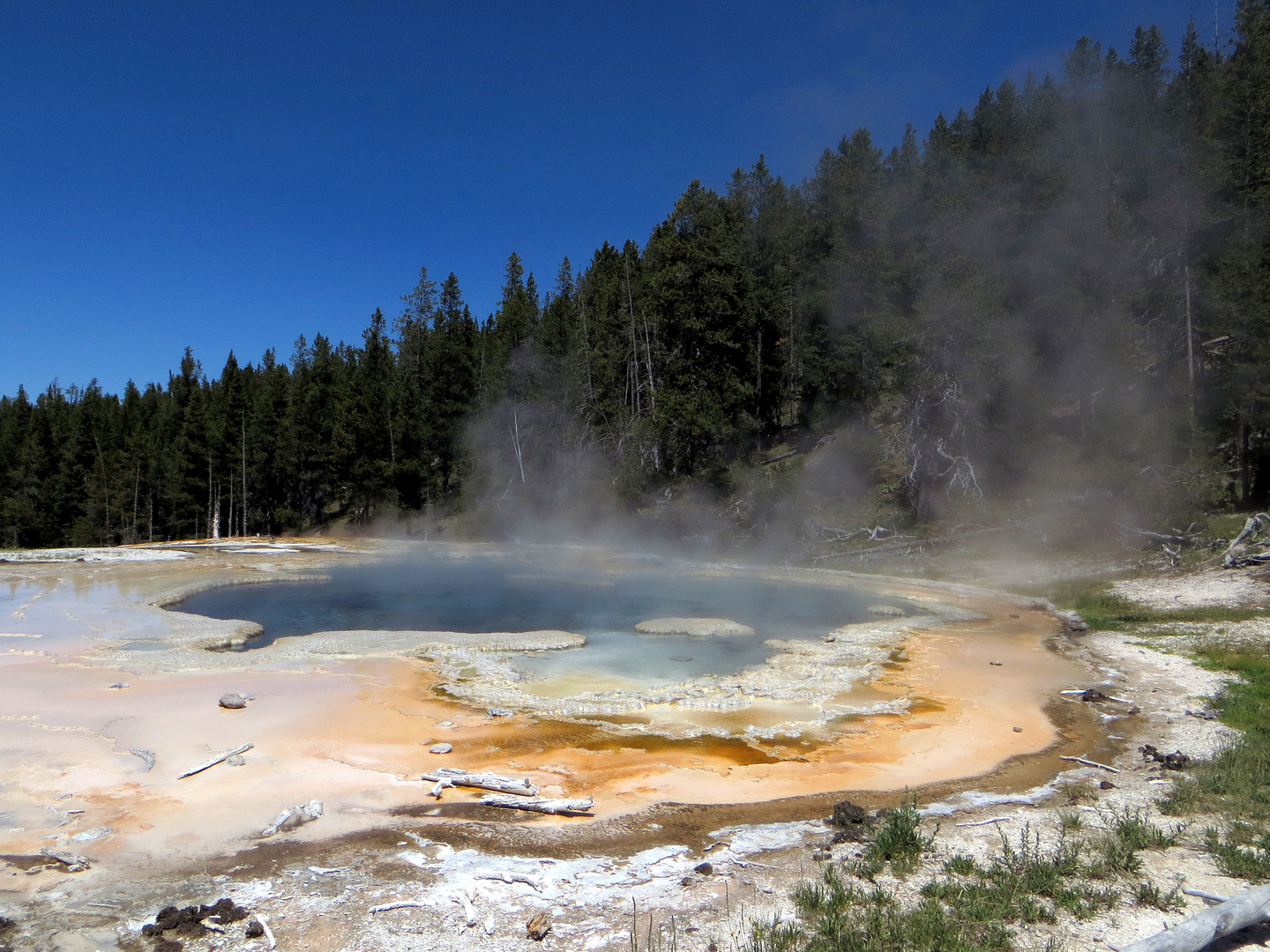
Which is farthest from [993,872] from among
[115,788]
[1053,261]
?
[1053,261]

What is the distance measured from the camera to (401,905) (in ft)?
17.0

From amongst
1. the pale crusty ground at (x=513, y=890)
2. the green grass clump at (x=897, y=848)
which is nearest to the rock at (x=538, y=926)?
the pale crusty ground at (x=513, y=890)

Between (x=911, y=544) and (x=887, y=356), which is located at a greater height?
(x=887, y=356)

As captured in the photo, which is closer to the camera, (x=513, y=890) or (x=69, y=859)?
(x=513, y=890)

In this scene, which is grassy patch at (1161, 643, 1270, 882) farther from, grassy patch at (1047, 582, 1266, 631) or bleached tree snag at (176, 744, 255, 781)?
bleached tree snag at (176, 744, 255, 781)

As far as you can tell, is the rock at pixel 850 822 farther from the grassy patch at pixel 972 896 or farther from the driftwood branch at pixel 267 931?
the driftwood branch at pixel 267 931

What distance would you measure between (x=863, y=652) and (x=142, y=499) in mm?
57699

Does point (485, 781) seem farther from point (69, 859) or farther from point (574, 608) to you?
point (574, 608)

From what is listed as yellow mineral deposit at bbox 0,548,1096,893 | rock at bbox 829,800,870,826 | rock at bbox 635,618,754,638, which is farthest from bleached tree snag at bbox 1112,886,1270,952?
rock at bbox 635,618,754,638

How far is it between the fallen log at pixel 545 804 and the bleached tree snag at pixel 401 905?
1.72 m

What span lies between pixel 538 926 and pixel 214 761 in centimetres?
469

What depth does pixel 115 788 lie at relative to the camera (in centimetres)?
705

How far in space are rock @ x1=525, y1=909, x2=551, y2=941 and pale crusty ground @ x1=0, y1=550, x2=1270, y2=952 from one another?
6cm

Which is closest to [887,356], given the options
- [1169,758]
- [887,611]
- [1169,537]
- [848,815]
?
[1169,537]
